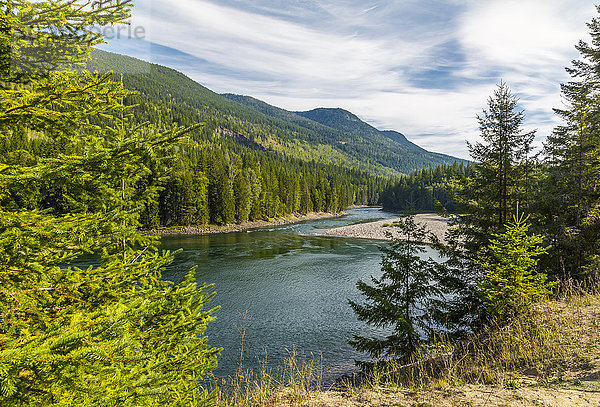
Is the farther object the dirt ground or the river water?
the river water

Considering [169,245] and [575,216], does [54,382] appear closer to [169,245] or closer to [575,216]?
[575,216]

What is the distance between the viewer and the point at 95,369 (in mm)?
2184

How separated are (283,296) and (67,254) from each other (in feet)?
58.2

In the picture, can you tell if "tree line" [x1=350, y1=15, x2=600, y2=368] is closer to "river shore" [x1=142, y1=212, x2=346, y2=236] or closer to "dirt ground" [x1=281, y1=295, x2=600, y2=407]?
"dirt ground" [x1=281, y1=295, x2=600, y2=407]

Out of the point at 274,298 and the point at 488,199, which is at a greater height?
the point at 488,199

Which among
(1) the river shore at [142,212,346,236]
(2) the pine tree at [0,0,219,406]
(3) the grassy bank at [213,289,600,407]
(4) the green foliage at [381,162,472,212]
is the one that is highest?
(4) the green foliage at [381,162,472,212]

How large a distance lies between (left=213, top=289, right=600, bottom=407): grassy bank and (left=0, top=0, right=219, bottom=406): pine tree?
3289 mm

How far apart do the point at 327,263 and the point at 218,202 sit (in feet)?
116

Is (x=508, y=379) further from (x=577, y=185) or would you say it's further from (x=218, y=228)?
(x=218, y=228)

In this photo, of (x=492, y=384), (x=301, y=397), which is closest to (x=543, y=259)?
(x=492, y=384)

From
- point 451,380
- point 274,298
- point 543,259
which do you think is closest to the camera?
point 451,380

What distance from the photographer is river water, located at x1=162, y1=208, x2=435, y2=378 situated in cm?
1339

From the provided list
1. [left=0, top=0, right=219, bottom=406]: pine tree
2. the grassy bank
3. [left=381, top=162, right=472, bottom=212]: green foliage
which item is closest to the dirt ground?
the grassy bank

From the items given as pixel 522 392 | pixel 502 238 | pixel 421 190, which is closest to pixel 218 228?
pixel 502 238
